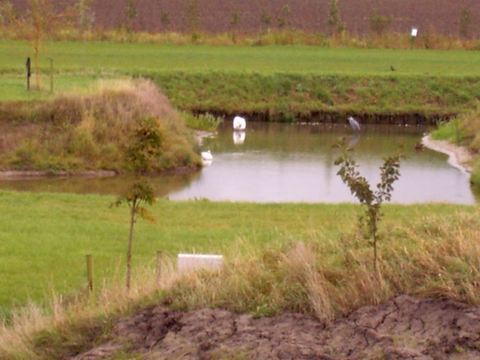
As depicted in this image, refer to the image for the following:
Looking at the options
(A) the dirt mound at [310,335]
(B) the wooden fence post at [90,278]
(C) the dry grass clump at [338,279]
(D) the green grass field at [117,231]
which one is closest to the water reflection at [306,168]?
A: (D) the green grass field at [117,231]

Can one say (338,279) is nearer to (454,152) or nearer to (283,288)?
(283,288)

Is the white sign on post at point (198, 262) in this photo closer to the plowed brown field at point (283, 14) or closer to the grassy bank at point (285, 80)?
the grassy bank at point (285, 80)

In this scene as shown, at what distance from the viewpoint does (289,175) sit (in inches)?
959

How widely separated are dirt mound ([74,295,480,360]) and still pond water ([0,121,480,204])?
9.09 meters

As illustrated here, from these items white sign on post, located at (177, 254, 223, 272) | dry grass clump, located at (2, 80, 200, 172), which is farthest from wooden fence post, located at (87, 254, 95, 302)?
dry grass clump, located at (2, 80, 200, 172)

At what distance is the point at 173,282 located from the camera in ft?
27.7

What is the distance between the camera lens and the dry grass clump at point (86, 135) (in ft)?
79.4

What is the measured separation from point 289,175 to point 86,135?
600cm

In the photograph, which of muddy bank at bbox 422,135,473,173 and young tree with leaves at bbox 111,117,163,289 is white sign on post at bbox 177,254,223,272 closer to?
young tree with leaves at bbox 111,117,163,289

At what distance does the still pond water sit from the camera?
2114cm

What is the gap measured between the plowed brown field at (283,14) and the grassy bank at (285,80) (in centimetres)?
2509

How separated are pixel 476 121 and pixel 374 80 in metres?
10.8

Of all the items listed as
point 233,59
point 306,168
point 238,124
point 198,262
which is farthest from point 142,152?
point 233,59

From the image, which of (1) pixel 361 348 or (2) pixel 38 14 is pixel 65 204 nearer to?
(1) pixel 361 348
